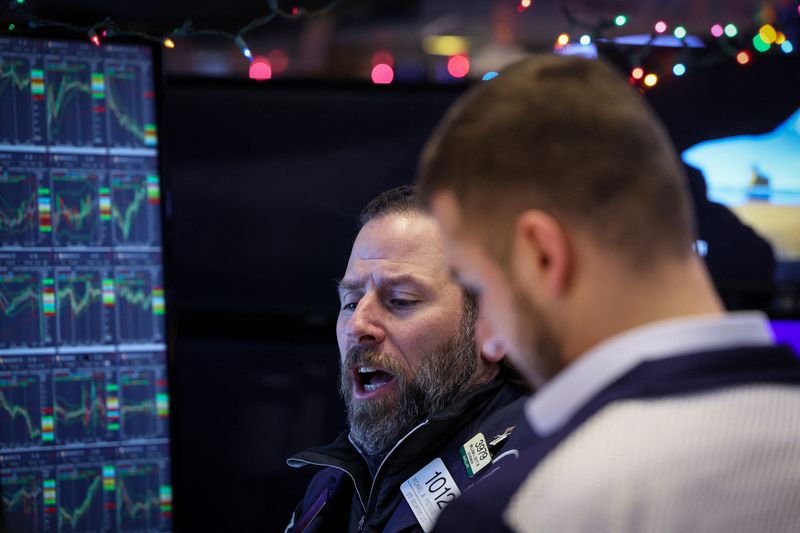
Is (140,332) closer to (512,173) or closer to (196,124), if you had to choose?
(196,124)

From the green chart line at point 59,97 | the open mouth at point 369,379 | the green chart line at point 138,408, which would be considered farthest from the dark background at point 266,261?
the open mouth at point 369,379

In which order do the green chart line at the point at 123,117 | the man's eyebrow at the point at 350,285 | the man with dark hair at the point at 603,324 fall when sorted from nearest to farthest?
the man with dark hair at the point at 603,324 < the man's eyebrow at the point at 350,285 < the green chart line at the point at 123,117

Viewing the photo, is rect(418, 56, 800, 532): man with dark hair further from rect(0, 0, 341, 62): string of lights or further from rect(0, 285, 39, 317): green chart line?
rect(0, 0, 341, 62): string of lights

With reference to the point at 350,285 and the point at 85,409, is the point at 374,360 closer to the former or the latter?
the point at 350,285

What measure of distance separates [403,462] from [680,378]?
1.17 m

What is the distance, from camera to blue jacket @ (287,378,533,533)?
5.85 feet

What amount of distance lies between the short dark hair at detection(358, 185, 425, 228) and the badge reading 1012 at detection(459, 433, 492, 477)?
1.97 feet

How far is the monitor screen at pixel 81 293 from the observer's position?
2.34m

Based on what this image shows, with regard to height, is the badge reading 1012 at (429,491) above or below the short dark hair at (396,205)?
below

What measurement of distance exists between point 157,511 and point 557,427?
1.94m

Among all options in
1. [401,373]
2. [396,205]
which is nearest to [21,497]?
[401,373]

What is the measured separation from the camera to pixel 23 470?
2348 mm

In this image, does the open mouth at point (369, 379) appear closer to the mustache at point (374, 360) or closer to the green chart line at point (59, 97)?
the mustache at point (374, 360)

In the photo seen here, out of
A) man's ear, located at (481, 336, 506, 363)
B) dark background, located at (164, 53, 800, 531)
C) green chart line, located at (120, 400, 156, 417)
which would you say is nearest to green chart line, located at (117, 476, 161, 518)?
green chart line, located at (120, 400, 156, 417)
